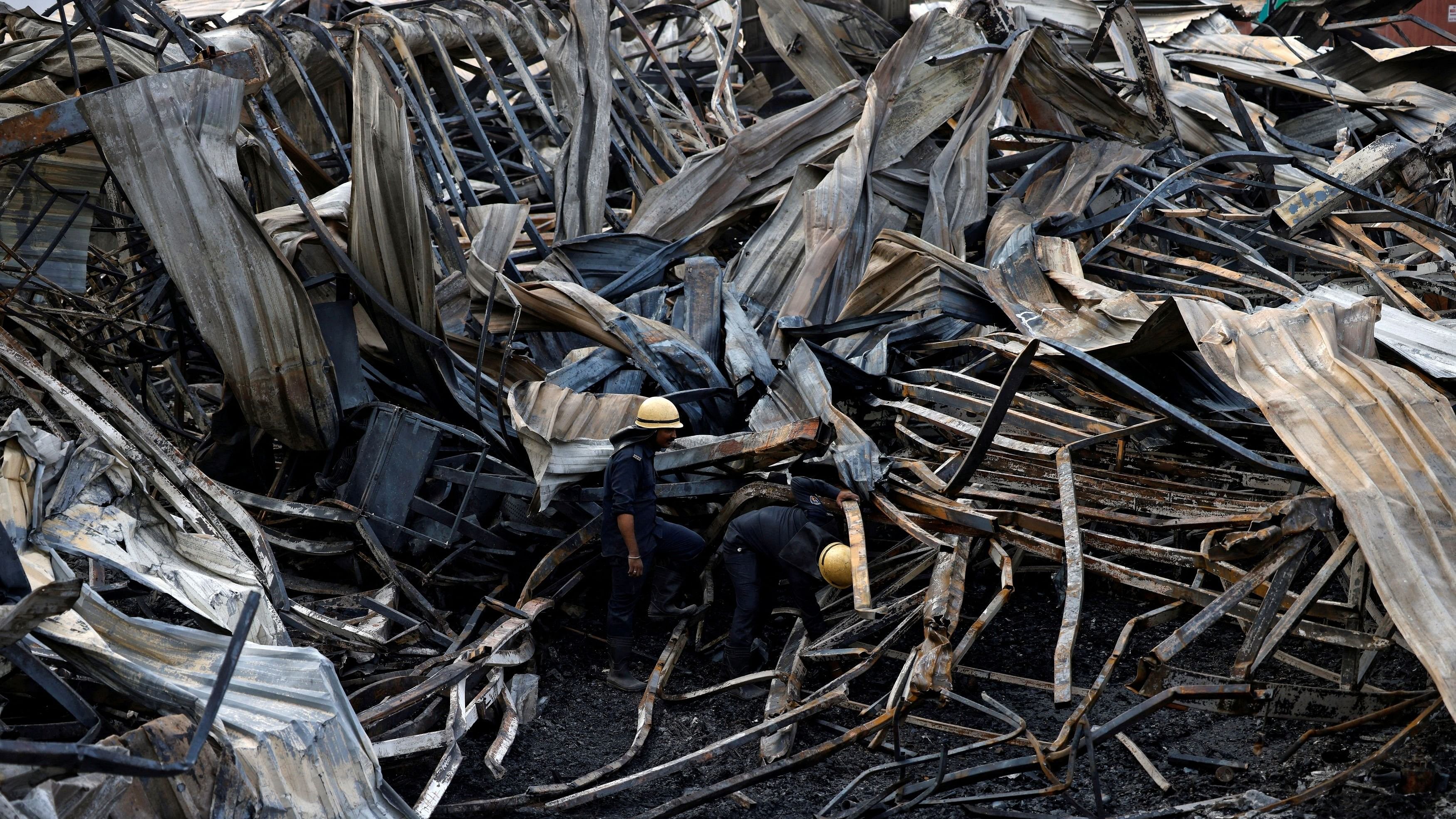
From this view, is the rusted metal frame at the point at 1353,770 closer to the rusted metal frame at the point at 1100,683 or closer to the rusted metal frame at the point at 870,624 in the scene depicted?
the rusted metal frame at the point at 1100,683

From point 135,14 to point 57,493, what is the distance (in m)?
5.25

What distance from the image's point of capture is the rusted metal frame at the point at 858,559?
13.4 ft

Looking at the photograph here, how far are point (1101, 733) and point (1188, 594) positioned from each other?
2.24 ft

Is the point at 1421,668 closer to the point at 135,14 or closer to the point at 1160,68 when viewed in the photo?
the point at 1160,68

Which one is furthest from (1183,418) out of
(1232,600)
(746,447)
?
(746,447)

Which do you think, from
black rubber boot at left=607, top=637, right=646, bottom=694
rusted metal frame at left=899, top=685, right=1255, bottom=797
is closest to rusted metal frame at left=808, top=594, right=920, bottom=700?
rusted metal frame at left=899, top=685, right=1255, bottom=797

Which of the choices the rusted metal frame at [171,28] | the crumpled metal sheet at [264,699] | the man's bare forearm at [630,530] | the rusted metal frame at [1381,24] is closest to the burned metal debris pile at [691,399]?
the crumpled metal sheet at [264,699]

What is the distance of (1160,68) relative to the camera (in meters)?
9.08

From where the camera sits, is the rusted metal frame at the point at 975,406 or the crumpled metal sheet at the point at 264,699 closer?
the crumpled metal sheet at the point at 264,699

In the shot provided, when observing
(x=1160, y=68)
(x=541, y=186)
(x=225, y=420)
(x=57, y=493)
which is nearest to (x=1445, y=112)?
(x=1160, y=68)

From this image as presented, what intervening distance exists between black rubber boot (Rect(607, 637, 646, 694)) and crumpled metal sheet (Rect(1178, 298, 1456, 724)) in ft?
9.32

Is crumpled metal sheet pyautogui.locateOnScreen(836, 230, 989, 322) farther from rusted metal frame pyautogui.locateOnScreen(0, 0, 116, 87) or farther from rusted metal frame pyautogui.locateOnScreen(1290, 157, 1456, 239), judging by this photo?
rusted metal frame pyautogui.locateOnScreen(0, 0, 116, 87)

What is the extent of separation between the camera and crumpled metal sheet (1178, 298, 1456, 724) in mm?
3420

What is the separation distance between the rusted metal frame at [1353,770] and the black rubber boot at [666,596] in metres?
2.87
